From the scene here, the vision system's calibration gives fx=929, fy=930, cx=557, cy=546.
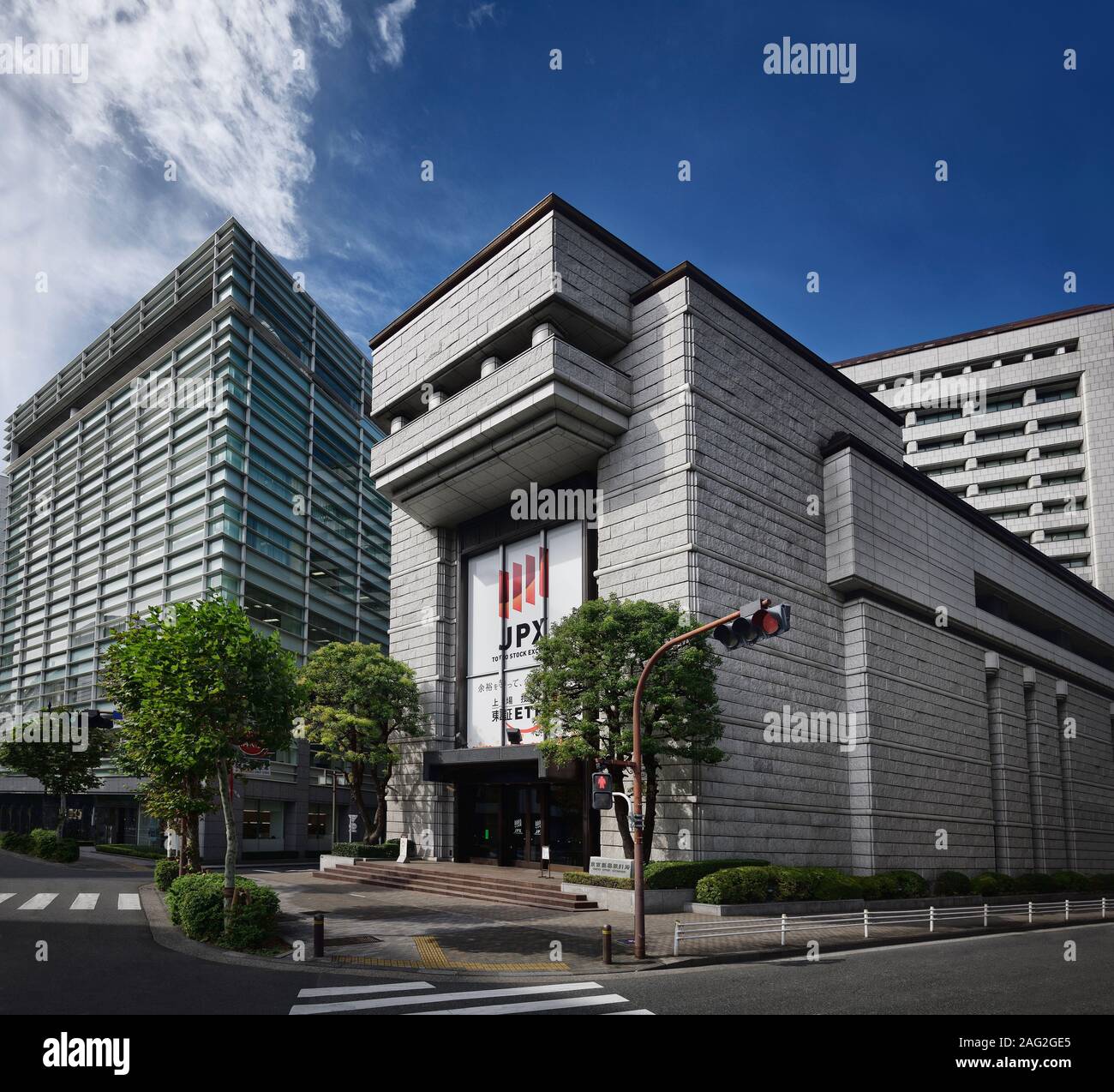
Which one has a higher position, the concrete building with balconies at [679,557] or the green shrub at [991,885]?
the concrete building with balconies at [679,557]

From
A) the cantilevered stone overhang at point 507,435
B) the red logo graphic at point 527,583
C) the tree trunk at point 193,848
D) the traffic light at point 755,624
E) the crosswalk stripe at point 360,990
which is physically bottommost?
the crosswalk stripe at point 360,990

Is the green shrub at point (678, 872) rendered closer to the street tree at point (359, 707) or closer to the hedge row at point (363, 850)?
the street tree at point (359, 707)

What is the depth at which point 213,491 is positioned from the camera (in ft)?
181

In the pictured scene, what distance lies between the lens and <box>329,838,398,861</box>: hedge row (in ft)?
118

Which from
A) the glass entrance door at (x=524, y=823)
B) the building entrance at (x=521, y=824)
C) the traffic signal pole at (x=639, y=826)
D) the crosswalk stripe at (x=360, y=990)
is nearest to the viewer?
the crosswalk stripe at (x=360, y=990)

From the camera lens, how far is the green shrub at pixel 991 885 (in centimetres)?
3603

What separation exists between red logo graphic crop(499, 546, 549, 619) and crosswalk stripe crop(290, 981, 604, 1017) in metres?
19.8

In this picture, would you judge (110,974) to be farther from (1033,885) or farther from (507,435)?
(1033,885)

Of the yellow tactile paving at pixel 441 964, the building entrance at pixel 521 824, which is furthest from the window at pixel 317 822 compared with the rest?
the yellow tactile paving at pixel 441 964

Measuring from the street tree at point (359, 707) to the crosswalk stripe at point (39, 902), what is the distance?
10368 mm

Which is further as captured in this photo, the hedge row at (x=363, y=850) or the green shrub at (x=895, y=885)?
the hedge row at (x=363, y=850)
